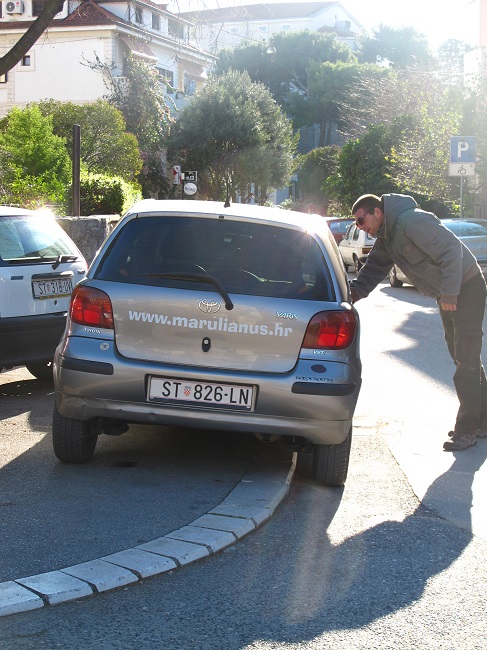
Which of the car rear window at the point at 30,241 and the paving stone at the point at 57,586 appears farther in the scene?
the car rear window at the point at 30,241

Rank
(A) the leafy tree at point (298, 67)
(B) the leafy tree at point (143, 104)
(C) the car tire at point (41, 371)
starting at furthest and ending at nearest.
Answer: (A) the leafy tree at point (298, 67) < (B) the leafy tree at point (143, 104) < (C) the car tire at point (41, 371)

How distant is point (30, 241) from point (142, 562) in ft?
16.9

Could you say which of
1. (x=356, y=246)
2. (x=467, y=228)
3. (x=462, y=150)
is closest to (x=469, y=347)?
(x=467, y=228)

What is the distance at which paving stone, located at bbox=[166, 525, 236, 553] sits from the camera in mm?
5008

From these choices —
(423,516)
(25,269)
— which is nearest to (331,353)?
(423,516)

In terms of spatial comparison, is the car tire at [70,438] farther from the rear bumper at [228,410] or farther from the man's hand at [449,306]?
the man's hand at [449,306]

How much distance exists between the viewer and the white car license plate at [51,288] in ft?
30.1

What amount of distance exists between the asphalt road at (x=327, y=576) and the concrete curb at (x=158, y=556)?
47 mm

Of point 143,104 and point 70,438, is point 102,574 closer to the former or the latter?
point 70,438

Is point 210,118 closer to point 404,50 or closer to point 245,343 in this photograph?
point 404,50

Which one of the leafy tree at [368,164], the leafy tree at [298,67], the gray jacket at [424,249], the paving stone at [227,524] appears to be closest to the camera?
the paving stone at [227,524]

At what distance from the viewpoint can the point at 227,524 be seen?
209 inches

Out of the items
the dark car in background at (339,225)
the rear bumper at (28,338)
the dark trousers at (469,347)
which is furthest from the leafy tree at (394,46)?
the dark trousers at (469,347)

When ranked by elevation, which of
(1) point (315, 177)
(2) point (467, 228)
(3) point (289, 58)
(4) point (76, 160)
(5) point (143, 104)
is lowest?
(2) point (467, 228)
